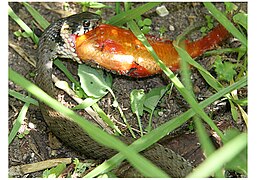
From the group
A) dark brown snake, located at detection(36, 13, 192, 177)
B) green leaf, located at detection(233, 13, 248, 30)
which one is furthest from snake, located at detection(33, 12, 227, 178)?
green leaf, located at detection(233, 13, 248, 30)

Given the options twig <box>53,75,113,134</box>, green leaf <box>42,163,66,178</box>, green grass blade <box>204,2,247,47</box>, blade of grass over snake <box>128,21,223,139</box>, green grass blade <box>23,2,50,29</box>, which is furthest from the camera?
green grass blade <box>23,2,50,29</box>

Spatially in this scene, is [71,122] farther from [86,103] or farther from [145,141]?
[145,141]

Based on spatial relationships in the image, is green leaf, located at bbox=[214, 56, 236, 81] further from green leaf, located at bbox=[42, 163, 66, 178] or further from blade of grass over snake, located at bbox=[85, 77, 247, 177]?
green leaf, located at bbox=[42, 163, 66, 178]

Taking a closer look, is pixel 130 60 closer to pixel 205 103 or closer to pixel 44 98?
pixel 205 103

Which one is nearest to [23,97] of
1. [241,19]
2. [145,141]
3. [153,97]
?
[153,97]

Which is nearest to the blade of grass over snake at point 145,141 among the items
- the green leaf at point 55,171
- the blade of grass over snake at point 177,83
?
the blade of grass over snake at point 177,83
